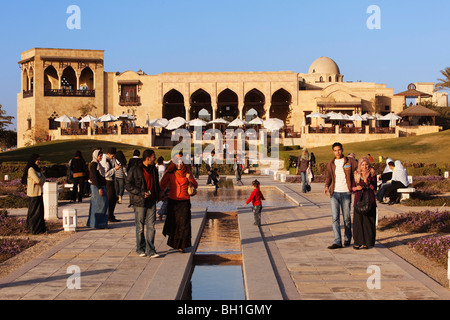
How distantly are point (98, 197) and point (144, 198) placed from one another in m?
2.98

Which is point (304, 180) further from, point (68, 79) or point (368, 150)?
point (68, 79)

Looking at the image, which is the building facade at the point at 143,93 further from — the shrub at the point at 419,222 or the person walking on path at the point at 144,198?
the person walking on path at the point at 144,198

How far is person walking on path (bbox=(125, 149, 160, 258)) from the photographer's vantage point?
8273mm

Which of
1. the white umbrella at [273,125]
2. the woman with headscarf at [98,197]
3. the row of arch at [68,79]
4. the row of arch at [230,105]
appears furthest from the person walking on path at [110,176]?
the row of arch at [68,79]

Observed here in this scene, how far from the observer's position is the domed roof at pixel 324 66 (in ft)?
219

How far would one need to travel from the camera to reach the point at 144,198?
8.24 metres

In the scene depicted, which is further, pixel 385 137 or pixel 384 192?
pixel 385 137

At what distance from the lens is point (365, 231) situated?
892cm

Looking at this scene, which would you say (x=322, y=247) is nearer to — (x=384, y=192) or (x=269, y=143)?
(x=384, y=192)

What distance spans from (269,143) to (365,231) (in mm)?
35668

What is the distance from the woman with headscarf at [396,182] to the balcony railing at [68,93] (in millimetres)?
43355

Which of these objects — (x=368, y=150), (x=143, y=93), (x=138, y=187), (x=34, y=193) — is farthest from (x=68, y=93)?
(x=138, y=187)

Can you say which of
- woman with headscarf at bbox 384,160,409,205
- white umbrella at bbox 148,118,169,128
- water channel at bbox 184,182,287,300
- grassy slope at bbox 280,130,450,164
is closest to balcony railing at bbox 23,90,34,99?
white umbrella at bbox 148,118,169,128
